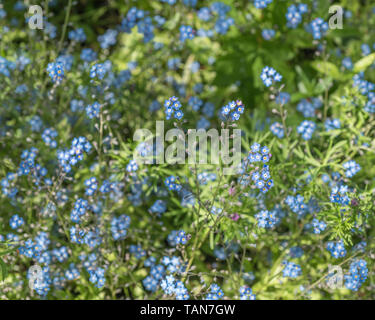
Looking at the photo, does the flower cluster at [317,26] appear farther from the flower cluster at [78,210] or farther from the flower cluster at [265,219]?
the flower cluster at [78,210]

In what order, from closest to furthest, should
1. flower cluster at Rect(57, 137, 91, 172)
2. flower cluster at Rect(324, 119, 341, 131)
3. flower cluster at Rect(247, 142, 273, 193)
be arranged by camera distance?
flower cluster at Rect(247, 142, 273, 193)
flower cluster at Rect(57, 137, 91, 172)
flower cluster at Rect(324, 119, 341, 131)

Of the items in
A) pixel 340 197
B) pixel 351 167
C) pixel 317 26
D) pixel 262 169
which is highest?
pixel 317 26

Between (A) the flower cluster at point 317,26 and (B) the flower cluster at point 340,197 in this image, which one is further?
(A) the flower cluster at point 317,26

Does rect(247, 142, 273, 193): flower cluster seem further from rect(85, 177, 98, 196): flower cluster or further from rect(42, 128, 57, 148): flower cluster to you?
rect(42, 128, 57, 148): flower cluster

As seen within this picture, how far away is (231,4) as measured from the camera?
5.41 metres

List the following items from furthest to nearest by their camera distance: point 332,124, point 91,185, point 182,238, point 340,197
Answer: point 332,124 < point 91,185 < point 340,197 < point 182,238

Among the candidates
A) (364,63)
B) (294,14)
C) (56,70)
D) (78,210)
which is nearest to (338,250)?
(78,210)

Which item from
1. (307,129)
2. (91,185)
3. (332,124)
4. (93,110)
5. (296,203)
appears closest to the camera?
(296,203)

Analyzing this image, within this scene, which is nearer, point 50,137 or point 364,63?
point 50,137

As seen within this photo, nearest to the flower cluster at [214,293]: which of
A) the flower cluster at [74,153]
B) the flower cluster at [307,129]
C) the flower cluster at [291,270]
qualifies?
the flower cluster at [291,270]

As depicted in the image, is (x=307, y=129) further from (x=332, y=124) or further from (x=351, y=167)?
(x=351, y=167)

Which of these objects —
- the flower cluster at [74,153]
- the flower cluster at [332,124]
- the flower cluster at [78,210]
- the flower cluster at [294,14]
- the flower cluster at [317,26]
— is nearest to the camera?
the flower cluster at [78,210]

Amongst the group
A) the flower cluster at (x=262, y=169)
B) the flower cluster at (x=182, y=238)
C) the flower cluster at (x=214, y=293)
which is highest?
the flower cluster at (x=262, y=169)

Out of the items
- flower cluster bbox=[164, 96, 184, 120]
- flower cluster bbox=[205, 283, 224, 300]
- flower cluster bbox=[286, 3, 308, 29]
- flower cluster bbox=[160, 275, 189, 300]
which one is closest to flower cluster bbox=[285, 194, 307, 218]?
flower cluster bbox=[205, 283, 224, 300]
